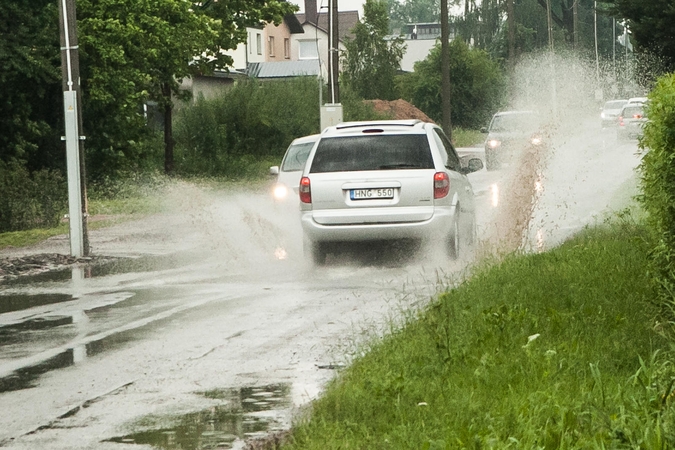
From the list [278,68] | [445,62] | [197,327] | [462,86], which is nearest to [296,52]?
[278,68]

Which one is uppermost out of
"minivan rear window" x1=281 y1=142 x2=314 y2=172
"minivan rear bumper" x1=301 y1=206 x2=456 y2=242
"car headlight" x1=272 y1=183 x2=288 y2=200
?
"minivan rear window" x1=281 y1=142 x2=314 y2=172

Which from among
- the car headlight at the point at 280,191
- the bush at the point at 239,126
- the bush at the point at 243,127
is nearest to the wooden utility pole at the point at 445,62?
the bush at the point at 243,127

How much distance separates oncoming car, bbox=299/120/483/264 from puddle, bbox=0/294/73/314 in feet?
10.9

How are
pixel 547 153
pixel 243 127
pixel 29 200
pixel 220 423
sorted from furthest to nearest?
pixel 243 127 → pixel 547 153 → pixel 29 200 → pixel 220 423

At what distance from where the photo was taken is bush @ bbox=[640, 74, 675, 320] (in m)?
7.71

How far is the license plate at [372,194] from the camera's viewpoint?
49.8 feet

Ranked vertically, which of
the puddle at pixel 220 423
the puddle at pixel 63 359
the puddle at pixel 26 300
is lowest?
the puddle at pixel 26 300

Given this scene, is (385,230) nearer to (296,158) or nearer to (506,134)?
(296,158)

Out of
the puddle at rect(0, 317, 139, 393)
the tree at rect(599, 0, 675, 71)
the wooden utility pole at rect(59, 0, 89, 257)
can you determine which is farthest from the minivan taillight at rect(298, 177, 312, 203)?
the tree at rect(599, 0, 675, 71)

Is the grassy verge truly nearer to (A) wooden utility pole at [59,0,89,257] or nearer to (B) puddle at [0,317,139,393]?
(B) puddle at [0,317,139,393]

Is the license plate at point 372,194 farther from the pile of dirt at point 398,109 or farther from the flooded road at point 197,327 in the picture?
the pile of dirt at point 398,109

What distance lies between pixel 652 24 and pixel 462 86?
45.2m

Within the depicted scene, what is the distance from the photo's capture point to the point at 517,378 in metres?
7.15

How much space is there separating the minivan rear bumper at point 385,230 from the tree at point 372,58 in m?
51.0
